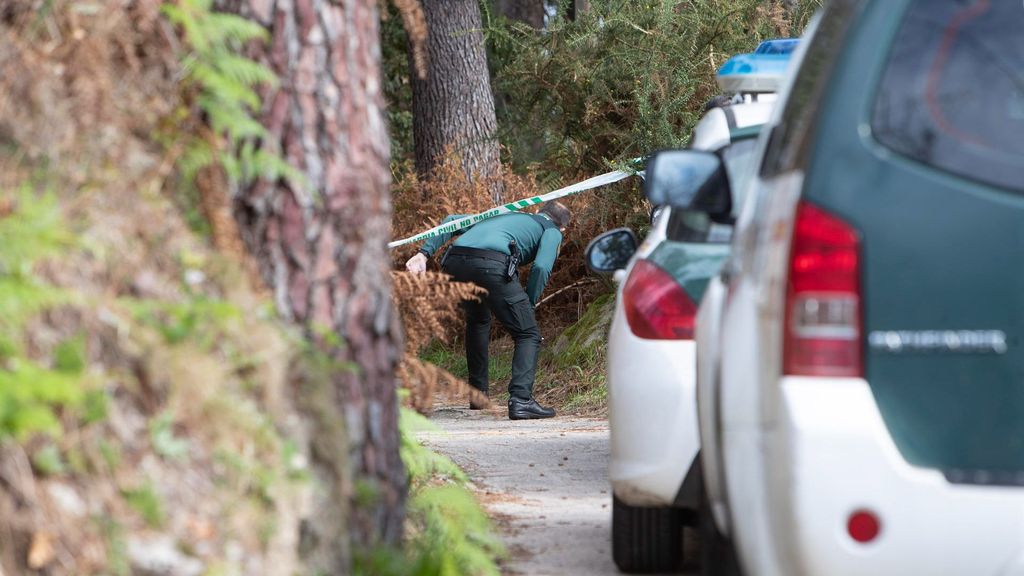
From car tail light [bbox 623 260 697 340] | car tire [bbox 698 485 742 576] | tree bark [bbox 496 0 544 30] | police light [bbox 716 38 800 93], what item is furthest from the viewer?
tree bark [bbox 496 0 544 30]

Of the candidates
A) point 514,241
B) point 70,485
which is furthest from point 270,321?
point 514,241

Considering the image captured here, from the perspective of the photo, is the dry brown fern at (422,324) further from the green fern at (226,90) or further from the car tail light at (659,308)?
the green fern at (226,90)

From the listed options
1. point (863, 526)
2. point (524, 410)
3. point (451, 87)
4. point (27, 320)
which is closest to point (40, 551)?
point (27, 320)

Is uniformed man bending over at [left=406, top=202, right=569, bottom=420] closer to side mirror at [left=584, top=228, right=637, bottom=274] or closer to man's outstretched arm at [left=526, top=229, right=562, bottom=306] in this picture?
man's outstretched arm at [left=526, top=229, right=562, bottom=306]

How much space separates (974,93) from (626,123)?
10829 millimetres

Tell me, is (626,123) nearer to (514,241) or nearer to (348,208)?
(514,241)

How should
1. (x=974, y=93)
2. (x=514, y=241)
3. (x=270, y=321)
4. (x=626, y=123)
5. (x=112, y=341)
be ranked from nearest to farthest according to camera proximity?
1. (x=974, y=93)
2. (x=112, y=341)
3. (x=270, y=321)
4. (x=514, y=241)
5. (x=626, y=123)

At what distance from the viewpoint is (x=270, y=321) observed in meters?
3.74

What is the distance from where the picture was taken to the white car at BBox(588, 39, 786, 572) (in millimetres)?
4727

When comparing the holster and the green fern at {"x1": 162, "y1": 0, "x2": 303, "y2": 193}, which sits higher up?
the green fern at {"x1": 162, "y1": 0, "x2": 303, "y2": 193}

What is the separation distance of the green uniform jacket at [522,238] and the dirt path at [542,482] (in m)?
1.17

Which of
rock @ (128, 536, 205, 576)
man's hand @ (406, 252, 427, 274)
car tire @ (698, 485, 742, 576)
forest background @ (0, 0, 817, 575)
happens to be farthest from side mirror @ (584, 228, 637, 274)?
man's hand @ (406, 252, 427, 274)

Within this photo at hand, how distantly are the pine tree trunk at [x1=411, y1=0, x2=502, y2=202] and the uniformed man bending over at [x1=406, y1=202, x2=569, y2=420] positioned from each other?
12.7ft

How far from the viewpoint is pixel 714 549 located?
13.0ft
